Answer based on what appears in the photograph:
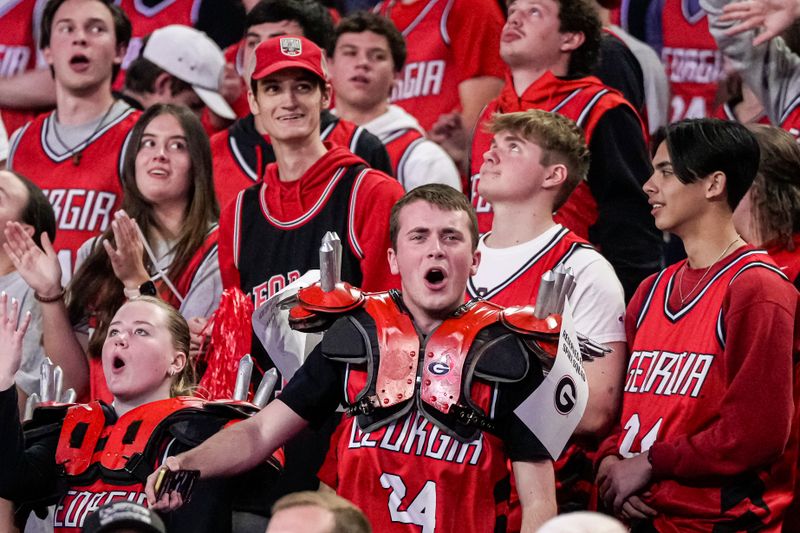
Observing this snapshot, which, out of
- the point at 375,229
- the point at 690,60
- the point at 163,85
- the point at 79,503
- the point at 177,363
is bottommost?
the point at 79,503

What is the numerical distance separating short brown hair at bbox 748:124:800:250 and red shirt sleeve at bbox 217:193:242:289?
196 centimetres

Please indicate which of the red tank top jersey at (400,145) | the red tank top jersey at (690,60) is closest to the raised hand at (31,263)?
the red tank top jersey at (400,145)

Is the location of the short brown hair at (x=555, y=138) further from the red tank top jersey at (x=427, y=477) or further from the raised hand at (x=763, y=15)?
the red tank top jersey at (x=427, y=477)

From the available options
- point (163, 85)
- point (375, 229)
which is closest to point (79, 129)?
point (163, 85)

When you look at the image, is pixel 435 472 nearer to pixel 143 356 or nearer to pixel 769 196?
pixel 143 356

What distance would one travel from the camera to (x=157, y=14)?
28.6ft

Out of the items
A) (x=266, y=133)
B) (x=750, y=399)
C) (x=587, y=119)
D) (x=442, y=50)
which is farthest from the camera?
(x=442, y=50)

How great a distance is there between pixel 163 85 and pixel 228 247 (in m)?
2.20

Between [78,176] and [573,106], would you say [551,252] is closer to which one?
[573,106]

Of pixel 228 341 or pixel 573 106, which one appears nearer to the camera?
pixel 228 341

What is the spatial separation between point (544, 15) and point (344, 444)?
2.62 m

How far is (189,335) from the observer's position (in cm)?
539

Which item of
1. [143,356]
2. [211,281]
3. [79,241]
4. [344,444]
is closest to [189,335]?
[143,356]

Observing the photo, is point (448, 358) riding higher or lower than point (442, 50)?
lower
